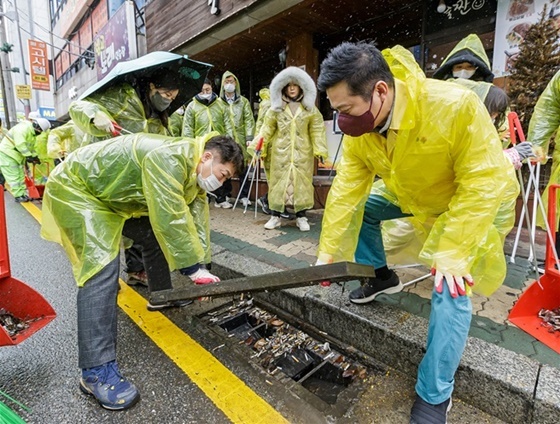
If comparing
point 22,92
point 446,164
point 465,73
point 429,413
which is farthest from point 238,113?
point 22,92

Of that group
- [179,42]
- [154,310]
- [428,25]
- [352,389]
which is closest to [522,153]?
[352,389]

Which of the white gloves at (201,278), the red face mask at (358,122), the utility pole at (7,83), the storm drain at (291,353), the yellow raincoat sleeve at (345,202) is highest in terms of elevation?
the utility pole at (7,83)

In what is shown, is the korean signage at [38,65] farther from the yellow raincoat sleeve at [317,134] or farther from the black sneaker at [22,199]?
the yellow raincoat sleeve at [317,134]

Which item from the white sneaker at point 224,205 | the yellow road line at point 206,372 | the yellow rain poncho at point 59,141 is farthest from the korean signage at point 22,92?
the yellow road line at point 206,372

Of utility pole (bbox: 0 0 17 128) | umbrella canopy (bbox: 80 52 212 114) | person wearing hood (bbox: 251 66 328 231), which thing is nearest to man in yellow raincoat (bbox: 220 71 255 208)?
person wearing hood (bbox: 251 66 328 231)

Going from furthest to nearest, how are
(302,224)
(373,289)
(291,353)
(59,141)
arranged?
(59,141)
(302,224)
(373,289)
(291,353)

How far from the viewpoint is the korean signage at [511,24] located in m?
3.62

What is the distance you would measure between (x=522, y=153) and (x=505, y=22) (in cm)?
266

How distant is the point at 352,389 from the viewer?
174 centimetres

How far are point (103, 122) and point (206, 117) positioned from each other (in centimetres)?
326

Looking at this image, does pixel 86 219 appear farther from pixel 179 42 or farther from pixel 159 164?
pixel 179 42

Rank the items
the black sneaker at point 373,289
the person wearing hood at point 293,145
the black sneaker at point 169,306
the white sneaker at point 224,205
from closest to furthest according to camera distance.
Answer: the black sneaker at point 373,289 → the black sneaker at point 169,306 → the person wearing hood at point 293,145 → the white sneaker at point 224,205

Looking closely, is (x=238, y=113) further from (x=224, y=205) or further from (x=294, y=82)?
(x=294, y=82)

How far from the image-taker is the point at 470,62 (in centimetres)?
298
